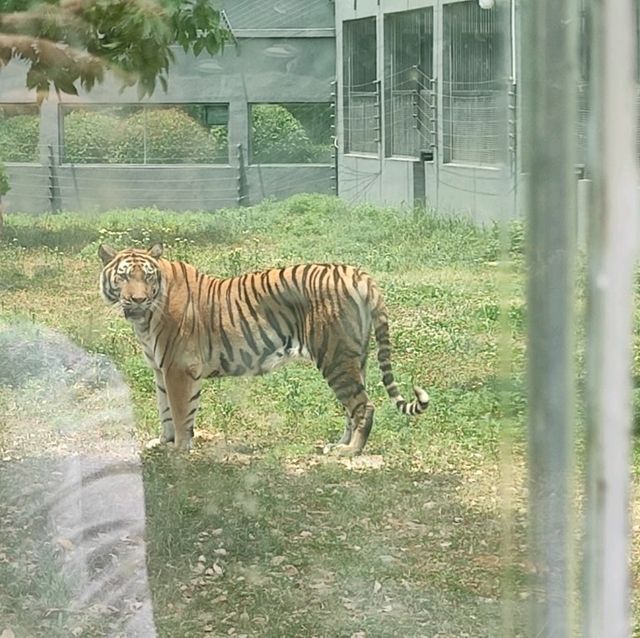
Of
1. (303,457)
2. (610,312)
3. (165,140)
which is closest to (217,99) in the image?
(165,140)

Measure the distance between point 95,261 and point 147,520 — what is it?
350 mm

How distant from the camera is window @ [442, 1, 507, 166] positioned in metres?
1.31

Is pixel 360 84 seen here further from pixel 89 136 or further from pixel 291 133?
pixel 89 136

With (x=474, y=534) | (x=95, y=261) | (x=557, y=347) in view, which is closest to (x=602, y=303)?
(x=557, y=347)

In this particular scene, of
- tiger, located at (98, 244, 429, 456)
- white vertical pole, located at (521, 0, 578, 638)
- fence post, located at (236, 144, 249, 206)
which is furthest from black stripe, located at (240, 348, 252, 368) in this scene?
white vertical pole, located at (521, 0, 578, 638)

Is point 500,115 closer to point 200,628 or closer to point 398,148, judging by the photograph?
point 398,148

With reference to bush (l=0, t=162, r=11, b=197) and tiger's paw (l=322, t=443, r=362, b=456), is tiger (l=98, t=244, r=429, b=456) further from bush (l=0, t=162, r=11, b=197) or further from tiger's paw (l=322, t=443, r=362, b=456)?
bush (l=0, t=162, r=11, b=197)

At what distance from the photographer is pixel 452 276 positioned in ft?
5.13

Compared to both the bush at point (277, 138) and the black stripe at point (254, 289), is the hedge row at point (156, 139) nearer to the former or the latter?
the bush at point (277, 138)

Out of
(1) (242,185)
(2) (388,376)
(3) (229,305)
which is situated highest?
(1) (242,185)

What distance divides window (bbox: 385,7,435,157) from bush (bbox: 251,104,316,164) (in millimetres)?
119

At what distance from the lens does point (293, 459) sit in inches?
62.4

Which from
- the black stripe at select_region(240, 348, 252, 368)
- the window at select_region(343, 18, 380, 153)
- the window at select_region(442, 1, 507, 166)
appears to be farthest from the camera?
the black stripe at select_region(240, 348, 252, 368)

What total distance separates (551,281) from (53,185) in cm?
66
